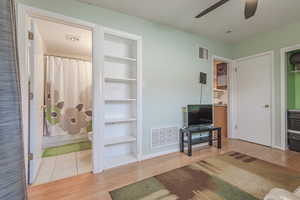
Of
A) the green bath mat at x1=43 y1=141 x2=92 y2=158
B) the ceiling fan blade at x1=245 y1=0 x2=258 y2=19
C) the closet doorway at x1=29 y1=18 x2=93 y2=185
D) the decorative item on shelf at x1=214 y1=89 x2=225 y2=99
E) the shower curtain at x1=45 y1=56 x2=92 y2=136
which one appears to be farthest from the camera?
the decorative item on shelf at x1=214 y1=89 x2=225 y2=99

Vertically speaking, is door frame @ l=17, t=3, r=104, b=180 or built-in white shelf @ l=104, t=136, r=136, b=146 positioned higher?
door frame @ l=17, t=3, r=104, b=180

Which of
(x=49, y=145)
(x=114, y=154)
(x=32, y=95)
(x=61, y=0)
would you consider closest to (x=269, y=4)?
(x=61, y=0)

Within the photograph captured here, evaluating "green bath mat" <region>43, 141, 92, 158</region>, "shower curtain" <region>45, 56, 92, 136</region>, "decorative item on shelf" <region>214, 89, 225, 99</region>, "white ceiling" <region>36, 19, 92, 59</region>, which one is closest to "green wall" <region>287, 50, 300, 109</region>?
"decorative item on shelf" <region>214, 89, 225, 99</region>

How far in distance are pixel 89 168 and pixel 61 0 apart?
2445 mm

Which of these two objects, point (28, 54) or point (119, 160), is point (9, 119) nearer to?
point (28, 54)

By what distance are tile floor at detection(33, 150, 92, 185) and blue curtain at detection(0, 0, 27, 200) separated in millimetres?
1988

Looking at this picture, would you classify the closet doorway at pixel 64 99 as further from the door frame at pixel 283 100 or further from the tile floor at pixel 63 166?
the door frame at pixel 283 100

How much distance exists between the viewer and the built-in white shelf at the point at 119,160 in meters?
2.26

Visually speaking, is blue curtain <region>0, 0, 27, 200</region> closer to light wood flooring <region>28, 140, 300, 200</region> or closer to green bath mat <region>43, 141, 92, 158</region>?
light wood flooring <region>28, 140, 300, 200</region>

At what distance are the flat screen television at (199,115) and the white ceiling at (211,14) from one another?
163 cm

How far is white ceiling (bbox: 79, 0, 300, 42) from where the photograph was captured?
85.8 inches

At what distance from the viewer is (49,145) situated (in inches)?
128

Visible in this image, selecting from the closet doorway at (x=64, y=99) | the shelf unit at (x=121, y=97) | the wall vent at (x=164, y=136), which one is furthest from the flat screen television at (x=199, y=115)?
the closet doorway at (x=64, y=99)

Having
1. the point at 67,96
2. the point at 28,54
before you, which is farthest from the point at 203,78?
the point at 67,96
